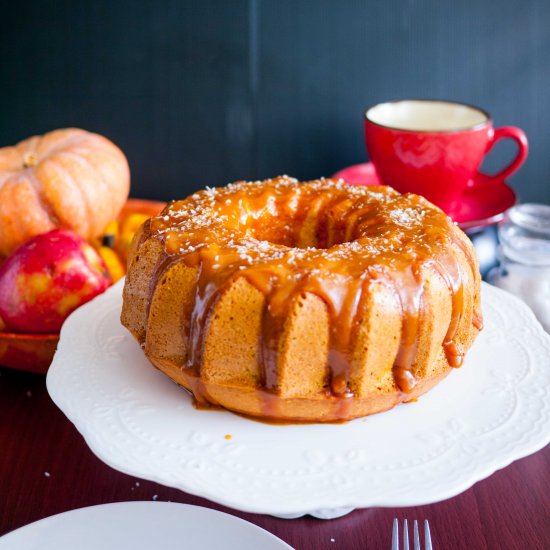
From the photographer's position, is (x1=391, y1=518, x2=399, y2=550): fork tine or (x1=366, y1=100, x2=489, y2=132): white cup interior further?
(x1=366, y1=100, x2=489, y2=132): white cup interior

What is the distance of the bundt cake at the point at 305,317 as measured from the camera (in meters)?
0.99

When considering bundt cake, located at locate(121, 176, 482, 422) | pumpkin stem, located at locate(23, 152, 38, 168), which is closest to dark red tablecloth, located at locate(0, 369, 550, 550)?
bundt cake, located at locate(121, 176, 482, 422)

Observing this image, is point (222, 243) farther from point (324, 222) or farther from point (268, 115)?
point (268, 115)

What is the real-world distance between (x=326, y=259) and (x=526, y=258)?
0.73m

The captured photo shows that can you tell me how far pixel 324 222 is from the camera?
1.29 m

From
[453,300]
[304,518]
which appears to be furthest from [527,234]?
[304,518]

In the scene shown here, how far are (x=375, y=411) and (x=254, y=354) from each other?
0.63 ft

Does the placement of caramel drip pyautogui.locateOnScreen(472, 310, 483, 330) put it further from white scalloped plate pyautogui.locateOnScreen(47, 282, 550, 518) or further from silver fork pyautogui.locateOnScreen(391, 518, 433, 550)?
silver fork pyautogui.locateOnScreen(391, 518, 433, 550)

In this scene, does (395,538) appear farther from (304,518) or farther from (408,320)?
(408,320)

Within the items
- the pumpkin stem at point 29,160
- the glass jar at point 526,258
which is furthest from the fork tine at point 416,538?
the pumpkin stem at point 29,160

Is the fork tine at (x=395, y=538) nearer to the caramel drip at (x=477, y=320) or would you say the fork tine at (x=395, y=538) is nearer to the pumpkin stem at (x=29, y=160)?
the caramel drip at (x=477, y=320)

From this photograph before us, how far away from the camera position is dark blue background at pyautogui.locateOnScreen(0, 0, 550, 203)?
186 cm

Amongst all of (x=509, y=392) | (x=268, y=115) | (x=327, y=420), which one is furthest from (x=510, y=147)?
(x=327, y=420)

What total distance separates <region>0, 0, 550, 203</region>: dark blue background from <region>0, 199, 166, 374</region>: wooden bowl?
851mm
